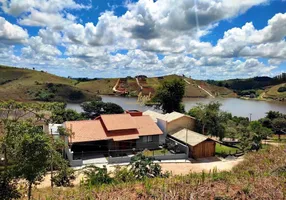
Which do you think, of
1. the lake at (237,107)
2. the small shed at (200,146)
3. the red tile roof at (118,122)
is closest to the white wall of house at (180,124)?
the small shed at (200,146)

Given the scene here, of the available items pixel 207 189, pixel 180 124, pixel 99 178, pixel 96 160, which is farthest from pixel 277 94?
pixel 207 189

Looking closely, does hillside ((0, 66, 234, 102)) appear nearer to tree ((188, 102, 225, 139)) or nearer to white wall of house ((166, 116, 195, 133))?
tree ((188, 102, 225, 139))

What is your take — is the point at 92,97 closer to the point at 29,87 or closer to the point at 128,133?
the point at 29,87

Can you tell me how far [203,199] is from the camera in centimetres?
606

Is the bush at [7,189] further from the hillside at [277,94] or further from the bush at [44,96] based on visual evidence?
the hillside at [277,94]


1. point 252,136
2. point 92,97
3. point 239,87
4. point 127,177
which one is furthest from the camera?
point 239,87

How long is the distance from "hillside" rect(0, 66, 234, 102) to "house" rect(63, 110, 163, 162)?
60.7 m

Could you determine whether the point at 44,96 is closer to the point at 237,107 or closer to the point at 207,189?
the point at 237,107

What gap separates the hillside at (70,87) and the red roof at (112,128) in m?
60.5

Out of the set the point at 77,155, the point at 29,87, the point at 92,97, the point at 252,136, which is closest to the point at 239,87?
the point at 92,97

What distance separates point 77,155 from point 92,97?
6588 centimetres

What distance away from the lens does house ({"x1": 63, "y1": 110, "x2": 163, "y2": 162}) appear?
2147 centimetres

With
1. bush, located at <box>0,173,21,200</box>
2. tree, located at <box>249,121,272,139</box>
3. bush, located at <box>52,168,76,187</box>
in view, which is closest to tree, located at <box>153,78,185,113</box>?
tree, located at <box>249,121,272,139</box>

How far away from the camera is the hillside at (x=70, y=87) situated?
83.4 m
